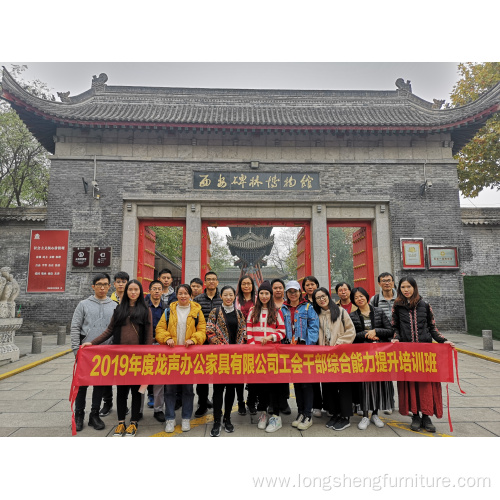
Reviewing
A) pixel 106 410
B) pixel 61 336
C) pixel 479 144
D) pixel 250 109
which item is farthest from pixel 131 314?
pixel 479 144

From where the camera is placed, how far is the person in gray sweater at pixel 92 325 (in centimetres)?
358

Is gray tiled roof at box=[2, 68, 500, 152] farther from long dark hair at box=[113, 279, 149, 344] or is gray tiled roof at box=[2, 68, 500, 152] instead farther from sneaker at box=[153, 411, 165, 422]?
sneaker at box=[153, 411, 165, 422]

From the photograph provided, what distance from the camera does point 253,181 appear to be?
10.6m

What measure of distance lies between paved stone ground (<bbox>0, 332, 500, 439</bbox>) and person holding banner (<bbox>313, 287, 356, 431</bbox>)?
20cm

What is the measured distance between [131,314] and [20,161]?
58.1ft

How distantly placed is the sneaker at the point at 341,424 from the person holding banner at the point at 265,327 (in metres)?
0.57

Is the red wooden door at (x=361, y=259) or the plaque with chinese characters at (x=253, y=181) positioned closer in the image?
the plaque with chinese characters at (x=253, y=181)

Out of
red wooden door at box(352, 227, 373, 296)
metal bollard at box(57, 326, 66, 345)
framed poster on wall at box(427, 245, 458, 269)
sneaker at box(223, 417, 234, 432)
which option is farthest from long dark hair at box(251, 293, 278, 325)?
framed poster on wall at box(427, 245, 458, 269)

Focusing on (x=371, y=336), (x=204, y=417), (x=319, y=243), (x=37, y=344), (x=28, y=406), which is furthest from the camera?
(x=319, y=243)

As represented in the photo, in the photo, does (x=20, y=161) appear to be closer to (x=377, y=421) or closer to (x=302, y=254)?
(x=302, y=254)

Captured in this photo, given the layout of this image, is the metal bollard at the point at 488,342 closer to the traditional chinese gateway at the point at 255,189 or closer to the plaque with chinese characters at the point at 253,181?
the traditional chinese gateway at the point at 255,189

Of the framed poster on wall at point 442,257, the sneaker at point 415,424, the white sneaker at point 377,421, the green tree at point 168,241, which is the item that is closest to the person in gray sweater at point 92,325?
the white sneaker at point 377,421

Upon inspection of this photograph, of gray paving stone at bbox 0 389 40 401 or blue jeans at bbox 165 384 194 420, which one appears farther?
gray paving stone at bbox 0 389 40 401

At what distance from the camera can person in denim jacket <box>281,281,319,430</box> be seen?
11.6 feet
